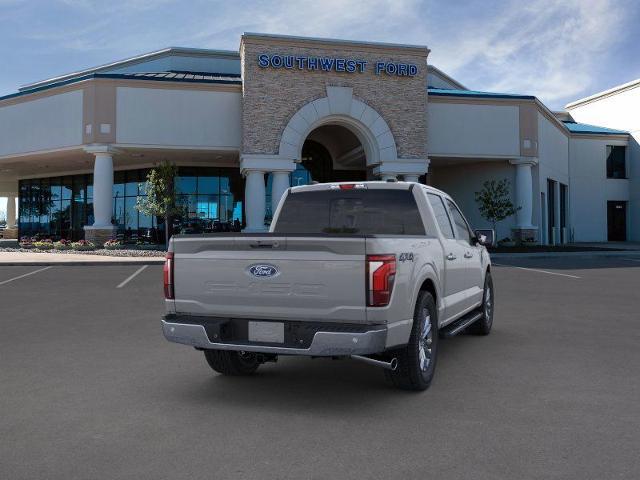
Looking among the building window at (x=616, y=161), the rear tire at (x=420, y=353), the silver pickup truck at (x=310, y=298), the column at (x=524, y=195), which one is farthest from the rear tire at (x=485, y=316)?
the building window at (x=616, y=161)

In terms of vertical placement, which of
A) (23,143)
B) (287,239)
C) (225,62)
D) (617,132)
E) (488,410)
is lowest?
(488,410)

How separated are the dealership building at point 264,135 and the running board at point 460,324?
20.3m

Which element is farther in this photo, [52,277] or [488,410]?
[52,277]

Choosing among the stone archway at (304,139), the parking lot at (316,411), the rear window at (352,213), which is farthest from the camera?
the stone archway at (304,139)

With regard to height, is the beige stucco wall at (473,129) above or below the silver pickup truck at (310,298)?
above

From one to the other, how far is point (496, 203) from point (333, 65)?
35.2 feet

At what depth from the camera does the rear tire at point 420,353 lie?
5.21 metres

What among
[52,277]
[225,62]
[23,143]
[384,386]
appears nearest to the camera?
[384,386]

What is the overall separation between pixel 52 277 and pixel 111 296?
5.41m

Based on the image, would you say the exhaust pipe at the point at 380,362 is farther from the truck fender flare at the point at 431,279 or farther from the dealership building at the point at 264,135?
the dealership building at the point at 264,135

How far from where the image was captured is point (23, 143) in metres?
30.9

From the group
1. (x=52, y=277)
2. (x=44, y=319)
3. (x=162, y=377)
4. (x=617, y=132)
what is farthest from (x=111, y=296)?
(x=617, y=132)

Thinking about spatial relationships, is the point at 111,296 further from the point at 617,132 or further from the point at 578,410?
the point at 617,132

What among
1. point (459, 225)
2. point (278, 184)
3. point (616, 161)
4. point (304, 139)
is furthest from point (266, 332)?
point (616, 161)
